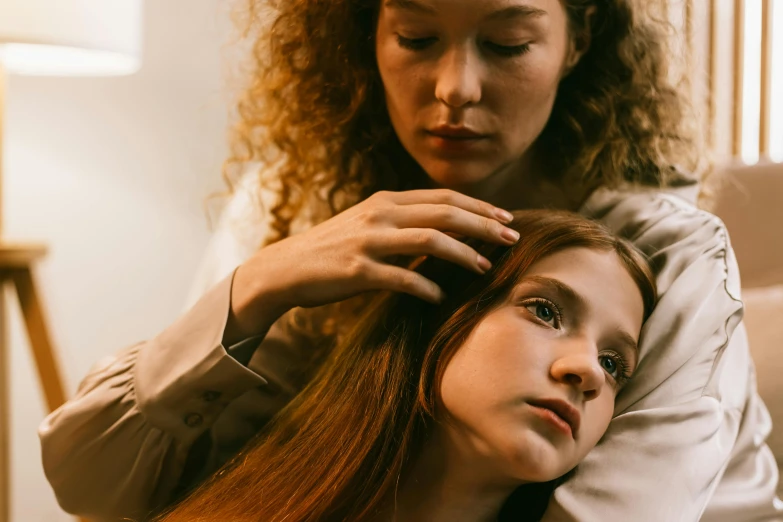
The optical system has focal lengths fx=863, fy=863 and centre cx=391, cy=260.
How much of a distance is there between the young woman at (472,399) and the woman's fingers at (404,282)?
24 millimetres

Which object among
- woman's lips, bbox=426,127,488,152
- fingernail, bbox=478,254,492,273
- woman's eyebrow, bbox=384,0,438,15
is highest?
woman's eyebrow, bbox=384,0,438,15

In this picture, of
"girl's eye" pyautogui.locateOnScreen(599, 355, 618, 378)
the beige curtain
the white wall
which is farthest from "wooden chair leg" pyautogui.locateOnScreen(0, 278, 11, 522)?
the beige curtain

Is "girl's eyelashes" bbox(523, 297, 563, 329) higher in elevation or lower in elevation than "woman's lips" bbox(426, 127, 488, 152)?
lower

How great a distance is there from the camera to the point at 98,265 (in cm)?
222

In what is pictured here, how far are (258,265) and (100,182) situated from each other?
4.44 ft

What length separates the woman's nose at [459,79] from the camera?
3.19ft

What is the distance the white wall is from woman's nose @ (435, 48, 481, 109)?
1.21 metres

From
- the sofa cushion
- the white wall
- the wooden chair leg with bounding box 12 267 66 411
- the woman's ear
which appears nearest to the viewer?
the woman's ear

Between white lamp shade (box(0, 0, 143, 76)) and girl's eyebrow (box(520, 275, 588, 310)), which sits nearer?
girl's eyebrow (box(520, 275, 588, 310))

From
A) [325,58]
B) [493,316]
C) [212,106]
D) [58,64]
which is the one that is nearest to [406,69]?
[325,58]

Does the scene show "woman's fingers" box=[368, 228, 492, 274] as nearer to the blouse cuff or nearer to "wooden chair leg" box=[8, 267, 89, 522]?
the blouse cuff

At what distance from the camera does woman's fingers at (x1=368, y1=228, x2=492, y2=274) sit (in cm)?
85

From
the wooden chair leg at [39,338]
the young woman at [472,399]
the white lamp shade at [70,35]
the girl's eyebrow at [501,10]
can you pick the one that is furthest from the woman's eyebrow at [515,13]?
the wooden chair leg at [39,338]

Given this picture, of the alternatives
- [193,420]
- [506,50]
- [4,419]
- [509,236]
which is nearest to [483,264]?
[509,236]
